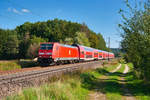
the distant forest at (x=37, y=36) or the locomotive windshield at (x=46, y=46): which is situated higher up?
the distant forest at (x=37, y=36)

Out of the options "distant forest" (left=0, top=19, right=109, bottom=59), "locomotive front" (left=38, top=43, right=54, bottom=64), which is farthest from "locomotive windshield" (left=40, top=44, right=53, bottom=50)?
"distant forest" (left=0, top=19, right=109, bottom=59)

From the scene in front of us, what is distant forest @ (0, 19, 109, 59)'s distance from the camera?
62.3 meters

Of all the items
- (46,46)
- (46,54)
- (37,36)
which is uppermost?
(37,36)

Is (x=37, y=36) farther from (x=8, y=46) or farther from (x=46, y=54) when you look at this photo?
(x=46, y=54)

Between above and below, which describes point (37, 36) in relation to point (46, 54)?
above

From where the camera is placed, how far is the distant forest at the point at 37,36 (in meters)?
62.3

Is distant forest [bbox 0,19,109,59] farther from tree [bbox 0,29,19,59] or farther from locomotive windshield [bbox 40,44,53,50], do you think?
locomotive windshield [bbox 40,44,53,50]

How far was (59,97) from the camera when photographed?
7977 mm

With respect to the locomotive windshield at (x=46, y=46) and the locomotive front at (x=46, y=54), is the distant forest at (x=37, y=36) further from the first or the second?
the locomotive front at (x=46, y=54)

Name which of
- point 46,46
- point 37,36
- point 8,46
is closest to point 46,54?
point 46,46

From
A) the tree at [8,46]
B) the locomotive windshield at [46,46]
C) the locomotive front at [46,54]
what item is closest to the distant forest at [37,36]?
the tree at [8,46]

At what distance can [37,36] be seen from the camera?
263 feet

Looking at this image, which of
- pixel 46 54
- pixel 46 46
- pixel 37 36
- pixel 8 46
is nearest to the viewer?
pixel 46 54

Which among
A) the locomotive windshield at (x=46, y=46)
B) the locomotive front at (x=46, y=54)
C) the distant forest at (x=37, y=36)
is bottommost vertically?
the locomotive front at (x=46, y=54)
